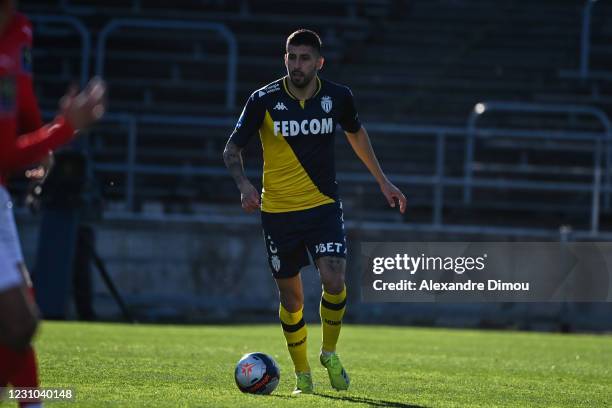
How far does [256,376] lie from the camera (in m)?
7.27

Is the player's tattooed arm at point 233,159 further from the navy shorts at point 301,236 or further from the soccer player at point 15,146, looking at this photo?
the soccer player at point 15,146

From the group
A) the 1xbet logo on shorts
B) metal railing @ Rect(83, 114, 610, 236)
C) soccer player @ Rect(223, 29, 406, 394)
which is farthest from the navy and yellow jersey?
metal railing @ Rect(83, 114, 610, 236)

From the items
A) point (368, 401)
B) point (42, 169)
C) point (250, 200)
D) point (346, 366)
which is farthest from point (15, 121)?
point (346, 366)

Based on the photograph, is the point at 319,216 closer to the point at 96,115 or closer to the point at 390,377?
the point at 390,377

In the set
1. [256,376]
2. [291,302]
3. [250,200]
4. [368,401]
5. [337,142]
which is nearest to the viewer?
[368,401]

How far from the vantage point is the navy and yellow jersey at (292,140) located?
7.91 meters

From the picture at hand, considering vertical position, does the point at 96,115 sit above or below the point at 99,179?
above

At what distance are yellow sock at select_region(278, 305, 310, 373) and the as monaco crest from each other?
54.0 inches

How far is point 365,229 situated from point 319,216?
10.1 meters

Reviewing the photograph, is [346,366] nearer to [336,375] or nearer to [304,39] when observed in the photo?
[336,375]

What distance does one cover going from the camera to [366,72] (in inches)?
925

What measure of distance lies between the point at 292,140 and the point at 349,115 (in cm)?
49

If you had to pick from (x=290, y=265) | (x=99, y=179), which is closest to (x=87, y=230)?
(x=99, y=179)

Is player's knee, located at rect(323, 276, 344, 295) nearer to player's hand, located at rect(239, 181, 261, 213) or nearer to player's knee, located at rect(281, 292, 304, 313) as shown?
player's knee, located at rect(281, 292, 304, 313)
